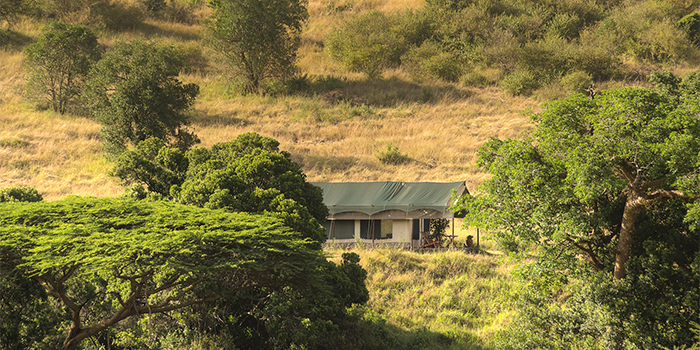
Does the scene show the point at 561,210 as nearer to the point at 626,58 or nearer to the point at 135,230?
the point at 135,230

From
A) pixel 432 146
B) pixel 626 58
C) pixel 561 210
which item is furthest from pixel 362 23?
pixel 561 210

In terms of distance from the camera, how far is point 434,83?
56.1 m

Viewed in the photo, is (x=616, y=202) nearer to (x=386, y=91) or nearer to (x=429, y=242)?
(x=429, y=242)

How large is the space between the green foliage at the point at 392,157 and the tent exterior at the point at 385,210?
10815 millimetres

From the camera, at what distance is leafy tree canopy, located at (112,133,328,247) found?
16438 mm

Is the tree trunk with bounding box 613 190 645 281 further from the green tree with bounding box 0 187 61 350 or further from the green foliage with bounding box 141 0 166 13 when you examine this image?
the green foliage with bounding box 141 0 166 13

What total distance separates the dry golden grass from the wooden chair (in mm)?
9684

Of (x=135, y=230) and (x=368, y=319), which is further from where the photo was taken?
(x=368, y=319)

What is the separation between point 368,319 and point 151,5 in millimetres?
58094

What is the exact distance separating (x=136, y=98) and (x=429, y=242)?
20.8m

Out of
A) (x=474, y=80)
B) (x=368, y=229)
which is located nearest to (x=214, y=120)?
(x=368, y=229)

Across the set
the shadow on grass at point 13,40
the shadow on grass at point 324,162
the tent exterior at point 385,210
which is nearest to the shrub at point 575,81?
the shadow on grass at point 324,162

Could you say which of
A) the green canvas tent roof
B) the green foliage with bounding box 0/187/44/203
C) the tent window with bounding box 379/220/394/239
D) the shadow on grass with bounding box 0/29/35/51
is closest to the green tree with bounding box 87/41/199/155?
the green canvas tent roof

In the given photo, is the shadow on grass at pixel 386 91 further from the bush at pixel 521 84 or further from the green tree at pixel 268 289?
the green tree at pixel 268 289
